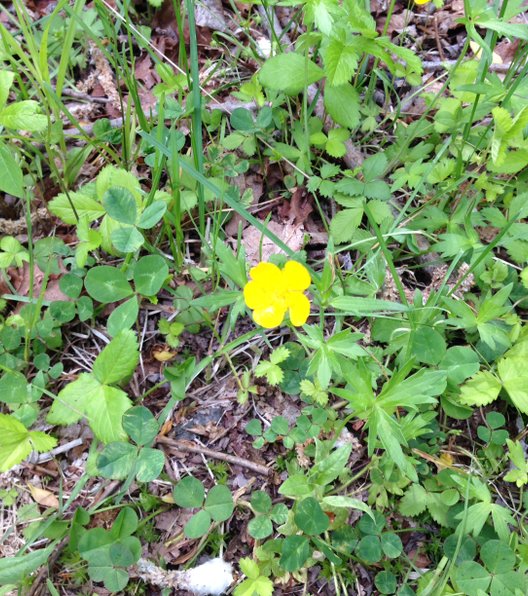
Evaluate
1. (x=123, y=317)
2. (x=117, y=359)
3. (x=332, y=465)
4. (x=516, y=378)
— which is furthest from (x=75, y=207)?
(x=516, y=378)

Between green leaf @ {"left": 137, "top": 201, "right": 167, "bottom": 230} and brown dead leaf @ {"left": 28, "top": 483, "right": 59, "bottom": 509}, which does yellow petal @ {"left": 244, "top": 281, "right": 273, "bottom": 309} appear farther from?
brown dead leaf @ {"left": 28, "top": 483, "right": 59, "bottom": 509}

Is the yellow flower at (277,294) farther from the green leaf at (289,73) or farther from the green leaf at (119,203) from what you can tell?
the green leaf at (289,73)

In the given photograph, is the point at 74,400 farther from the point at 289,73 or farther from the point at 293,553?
the point at 289,73

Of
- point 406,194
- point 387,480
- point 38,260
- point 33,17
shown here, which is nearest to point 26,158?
point 38,260

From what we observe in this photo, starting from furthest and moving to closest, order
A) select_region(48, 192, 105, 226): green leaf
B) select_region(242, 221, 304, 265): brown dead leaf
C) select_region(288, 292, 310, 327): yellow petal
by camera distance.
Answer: select_region(242, 221, 304, 265): brown dead leaf < select_region(48, 192, 105, 226): green leaf < select_region(288, 292, 310, 327): yellow petal

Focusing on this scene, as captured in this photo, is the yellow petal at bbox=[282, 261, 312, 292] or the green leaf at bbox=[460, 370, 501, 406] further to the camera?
the green leaf at bbox=[460, 370, 501, 406]

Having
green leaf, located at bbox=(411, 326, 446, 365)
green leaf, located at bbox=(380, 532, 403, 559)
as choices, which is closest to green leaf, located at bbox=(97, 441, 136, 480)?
green leaf, located at bbox=(380, 532, 403, 559)

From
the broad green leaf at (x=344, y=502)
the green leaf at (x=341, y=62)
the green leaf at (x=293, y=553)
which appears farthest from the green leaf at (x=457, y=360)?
the green leaf at (x=341, y=62)
